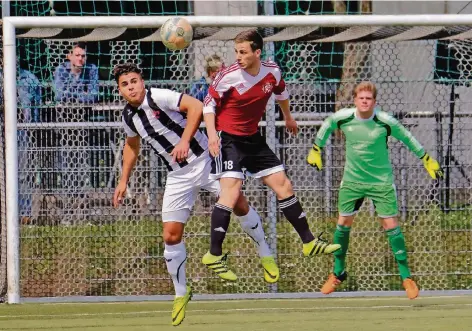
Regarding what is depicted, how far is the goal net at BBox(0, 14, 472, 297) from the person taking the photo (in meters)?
11.6

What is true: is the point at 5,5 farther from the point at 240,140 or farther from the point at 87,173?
the point at 240,140

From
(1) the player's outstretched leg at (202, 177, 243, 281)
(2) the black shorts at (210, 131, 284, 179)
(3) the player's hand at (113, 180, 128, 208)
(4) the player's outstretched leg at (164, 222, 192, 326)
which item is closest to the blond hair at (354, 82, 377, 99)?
(2) the black shorts at (210, 131, 284, 179)

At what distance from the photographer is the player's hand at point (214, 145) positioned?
9.12 metres

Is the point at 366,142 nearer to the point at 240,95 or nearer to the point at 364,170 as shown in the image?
the point at 364,170

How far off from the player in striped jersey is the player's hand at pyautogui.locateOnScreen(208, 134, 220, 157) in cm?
15

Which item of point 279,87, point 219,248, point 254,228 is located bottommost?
point 219,248

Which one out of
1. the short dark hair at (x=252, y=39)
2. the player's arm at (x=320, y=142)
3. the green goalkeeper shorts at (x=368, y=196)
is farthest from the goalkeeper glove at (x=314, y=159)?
the short dark hair at (x=252, y=39)

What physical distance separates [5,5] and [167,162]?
3.33m

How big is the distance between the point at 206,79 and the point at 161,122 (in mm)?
2324

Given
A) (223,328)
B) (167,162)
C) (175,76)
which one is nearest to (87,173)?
(175,76)

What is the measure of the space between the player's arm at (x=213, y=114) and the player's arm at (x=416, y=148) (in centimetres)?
198

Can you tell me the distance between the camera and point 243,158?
9609 mm

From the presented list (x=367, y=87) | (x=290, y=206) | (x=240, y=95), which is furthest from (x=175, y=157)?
(x=367, y=87)

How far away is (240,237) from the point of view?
39.0 feet
